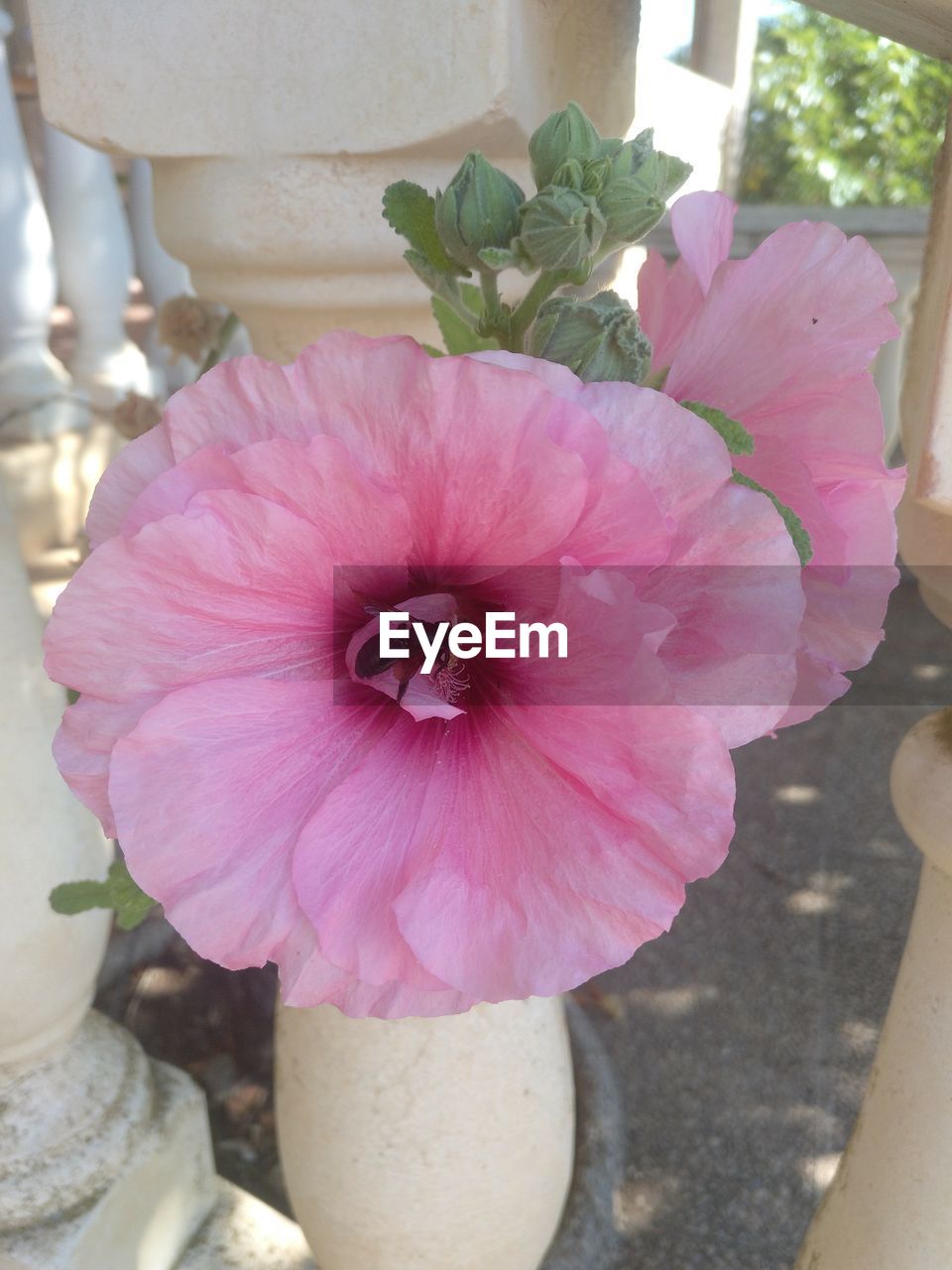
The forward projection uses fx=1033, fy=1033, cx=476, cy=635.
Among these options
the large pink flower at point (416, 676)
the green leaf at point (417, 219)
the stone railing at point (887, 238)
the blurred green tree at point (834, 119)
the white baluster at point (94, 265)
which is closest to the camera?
the large pink flower at point (416, 676)

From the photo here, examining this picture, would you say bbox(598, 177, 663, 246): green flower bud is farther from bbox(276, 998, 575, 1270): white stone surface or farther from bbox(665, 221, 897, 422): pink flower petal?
bbox(276, 998, 575, 1270): white stone surface

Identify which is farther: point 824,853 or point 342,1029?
point 824,853

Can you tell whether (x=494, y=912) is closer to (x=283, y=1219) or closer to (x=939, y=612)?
(x=939, y=612)

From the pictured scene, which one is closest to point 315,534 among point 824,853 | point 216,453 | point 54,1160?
point 216,453

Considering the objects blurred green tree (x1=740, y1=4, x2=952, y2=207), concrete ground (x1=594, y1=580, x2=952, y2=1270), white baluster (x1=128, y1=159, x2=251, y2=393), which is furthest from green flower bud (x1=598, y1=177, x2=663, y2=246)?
blurred green tree (x1=740, y1=4, x2=952, y2=207)

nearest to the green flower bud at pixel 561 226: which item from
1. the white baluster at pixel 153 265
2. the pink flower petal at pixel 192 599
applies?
the pink flower petal at pixel 192 599

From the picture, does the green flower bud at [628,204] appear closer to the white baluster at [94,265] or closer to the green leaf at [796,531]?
the green leaf at [796,531]
